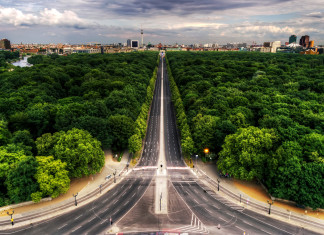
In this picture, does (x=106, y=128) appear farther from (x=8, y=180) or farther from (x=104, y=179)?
(x=8, y=180)

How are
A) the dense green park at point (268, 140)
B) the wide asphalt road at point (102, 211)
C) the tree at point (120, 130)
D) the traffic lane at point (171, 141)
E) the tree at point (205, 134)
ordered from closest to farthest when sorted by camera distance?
the wide asphalt road at point (102, 211) < the dense green park at point (268, 140) < the tree at point (205, 134) < the traffic lane at point (171, 141) < the tree at point (120, 130)

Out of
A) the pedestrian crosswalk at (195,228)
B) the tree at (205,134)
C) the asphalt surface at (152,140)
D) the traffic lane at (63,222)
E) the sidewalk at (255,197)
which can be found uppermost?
the tree at (205,134)

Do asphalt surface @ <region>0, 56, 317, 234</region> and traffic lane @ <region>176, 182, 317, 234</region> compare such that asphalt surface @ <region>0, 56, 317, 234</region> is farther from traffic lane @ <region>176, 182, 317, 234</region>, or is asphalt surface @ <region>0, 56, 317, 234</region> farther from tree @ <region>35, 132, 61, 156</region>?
tree @ <region>35, 132, 61, 156</region>

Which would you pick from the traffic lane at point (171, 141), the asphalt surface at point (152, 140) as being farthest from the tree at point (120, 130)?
the traffic lane at point (171, 141)

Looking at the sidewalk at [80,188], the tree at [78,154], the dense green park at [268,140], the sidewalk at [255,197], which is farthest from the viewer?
the tree at [78,154]

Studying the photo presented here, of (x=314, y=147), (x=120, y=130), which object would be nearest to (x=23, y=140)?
(x=120, y=130)

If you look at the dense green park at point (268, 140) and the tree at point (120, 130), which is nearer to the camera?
the dense green park at point (268, 140)

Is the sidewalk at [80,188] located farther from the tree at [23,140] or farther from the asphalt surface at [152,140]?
the tree at [23,140]

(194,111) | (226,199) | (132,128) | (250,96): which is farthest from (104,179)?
(250,96)
